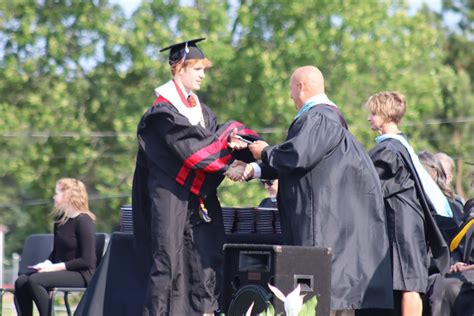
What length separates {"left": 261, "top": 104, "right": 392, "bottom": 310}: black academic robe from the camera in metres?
6.40

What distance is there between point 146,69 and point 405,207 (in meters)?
24.1

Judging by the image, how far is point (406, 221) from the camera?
6.95m

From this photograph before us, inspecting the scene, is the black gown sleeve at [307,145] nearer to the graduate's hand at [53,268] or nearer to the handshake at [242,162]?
the handshake at [242,162]

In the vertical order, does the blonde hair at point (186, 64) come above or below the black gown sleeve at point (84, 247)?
above

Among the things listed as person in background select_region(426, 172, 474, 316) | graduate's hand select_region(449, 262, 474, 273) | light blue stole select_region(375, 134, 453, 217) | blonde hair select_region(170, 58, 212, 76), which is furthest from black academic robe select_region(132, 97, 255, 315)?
graduate's hand select_region(449, 262, 474, 273)

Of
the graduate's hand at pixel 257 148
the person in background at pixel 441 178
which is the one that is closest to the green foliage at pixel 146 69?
the person in background at pixel 441 178

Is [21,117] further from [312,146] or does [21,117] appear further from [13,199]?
[312,146]

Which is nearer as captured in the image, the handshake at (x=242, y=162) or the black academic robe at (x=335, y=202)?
the black academic robe at (x=335, y=202)

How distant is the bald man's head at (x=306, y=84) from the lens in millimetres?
6691

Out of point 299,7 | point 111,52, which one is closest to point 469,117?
point 299,7

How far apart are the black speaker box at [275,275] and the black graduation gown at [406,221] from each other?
38.3 inches

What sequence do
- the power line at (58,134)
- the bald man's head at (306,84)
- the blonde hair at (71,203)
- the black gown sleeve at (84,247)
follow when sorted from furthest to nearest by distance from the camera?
the power line at (58,134) < the blonde hair at (71,203) < the black gown sleeve at (84,247) < the bald man's head at (306,84)

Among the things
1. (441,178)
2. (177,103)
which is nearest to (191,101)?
(177,103)

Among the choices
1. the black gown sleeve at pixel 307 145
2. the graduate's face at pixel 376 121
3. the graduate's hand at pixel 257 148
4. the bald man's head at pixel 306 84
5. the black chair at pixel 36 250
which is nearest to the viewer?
the black gown sleeve at pixel 307 145
